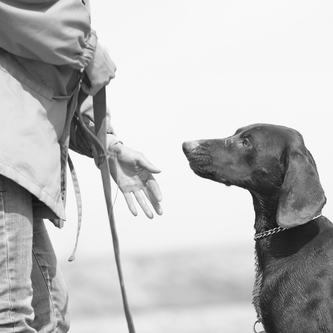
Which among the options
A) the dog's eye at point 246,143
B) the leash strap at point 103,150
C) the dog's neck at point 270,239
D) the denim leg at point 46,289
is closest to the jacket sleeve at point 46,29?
the leash strap at point 103,150

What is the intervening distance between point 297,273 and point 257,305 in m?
0.26

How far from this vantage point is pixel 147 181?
3.03 m

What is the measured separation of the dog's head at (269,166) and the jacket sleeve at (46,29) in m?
1.16

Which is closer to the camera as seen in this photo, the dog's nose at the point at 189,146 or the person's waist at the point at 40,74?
the person's waist at the point at 40,74

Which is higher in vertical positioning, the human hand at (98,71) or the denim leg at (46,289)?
the human hand at (98,71)

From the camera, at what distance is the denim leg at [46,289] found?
2.82 m

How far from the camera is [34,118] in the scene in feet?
8.34

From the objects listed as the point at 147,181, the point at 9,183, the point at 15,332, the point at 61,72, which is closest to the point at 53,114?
the point at 61,72

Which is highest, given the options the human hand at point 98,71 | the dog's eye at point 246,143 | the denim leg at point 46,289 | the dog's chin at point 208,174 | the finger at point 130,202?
the human hand at point 98,71

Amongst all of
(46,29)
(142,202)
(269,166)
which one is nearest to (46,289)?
(142,202)

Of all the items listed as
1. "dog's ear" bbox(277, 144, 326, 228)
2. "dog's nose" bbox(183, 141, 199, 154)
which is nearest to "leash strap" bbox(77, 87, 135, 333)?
"dog's nose" bbox(183, 141, 199, 154)

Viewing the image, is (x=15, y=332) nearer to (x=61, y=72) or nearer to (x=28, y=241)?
(x=28, y=241)

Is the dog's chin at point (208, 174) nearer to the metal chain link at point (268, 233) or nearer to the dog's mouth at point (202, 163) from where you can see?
the dog's mouth at point (202, 163)

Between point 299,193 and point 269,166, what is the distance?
0.91 ft
